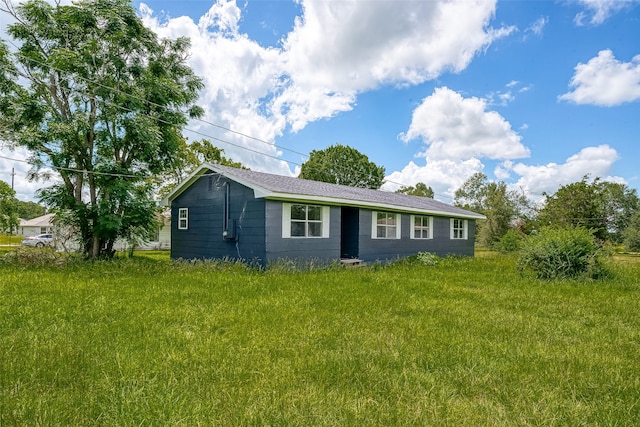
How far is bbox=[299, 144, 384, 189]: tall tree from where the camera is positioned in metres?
37.2

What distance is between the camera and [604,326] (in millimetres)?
5238

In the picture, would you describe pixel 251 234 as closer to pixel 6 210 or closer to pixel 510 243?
pixel 6 210

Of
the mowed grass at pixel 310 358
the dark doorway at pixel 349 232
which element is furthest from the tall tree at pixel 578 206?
the mowed grass at pixel 310 358

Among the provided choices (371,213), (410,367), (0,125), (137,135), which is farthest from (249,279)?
(0,125)

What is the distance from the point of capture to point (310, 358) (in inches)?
→ 143

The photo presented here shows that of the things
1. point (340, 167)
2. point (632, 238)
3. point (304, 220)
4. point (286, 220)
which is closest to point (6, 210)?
point (286, 220)

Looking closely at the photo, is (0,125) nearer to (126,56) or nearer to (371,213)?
(126,56)

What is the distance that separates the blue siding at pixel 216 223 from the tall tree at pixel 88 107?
139 centimetres

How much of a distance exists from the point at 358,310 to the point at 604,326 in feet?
11.9

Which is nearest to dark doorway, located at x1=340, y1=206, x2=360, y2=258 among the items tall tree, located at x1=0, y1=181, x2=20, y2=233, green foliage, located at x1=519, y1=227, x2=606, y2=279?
green foliage, located at x1=519, y1=227, x2=606, y2=279

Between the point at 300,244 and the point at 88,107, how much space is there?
928 cm

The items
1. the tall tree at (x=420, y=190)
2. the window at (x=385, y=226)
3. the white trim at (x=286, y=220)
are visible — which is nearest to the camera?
the white trim at (x=286, y=220)

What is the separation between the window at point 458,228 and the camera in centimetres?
1844

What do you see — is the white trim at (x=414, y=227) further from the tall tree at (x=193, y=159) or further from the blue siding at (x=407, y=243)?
the tall tree at (x=193, y=159)
